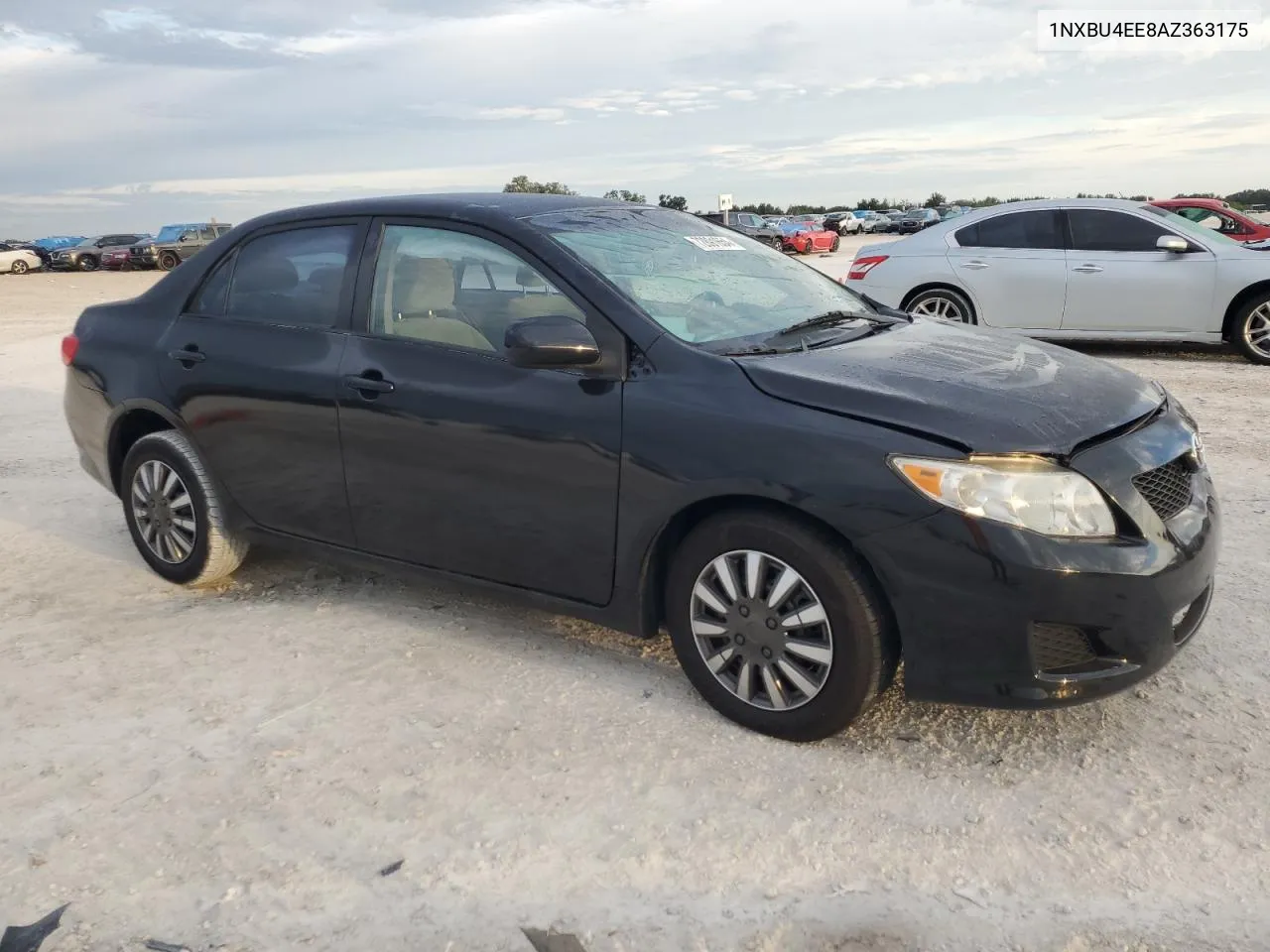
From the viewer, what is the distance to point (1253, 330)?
31.5 ft

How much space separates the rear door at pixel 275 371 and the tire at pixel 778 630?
59.6 inches

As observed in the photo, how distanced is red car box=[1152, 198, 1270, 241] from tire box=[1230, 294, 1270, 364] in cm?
360

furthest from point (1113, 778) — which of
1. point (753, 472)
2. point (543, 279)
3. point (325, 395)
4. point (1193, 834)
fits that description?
point (325, 395)

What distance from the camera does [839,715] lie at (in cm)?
312

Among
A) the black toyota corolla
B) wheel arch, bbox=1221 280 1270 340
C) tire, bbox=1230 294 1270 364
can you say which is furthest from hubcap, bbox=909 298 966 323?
the black toyota corolla

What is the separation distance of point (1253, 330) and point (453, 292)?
836 cm

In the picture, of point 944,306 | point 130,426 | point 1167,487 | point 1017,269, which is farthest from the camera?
point 944,306

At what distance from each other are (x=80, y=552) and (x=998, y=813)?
4.40 metres

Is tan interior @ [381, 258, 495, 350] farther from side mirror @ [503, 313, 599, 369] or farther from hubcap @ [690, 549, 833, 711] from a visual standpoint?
hubcap @ [690, 549, 833, 711]

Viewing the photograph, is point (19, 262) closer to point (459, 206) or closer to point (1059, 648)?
point (459, 206)

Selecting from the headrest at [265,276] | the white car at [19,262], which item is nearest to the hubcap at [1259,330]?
the headrest at [265,276]

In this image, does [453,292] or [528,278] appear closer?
[528,278]

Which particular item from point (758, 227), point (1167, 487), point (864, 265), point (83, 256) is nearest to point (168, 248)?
point (83, 256)

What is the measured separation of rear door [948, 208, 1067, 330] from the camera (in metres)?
9.88
